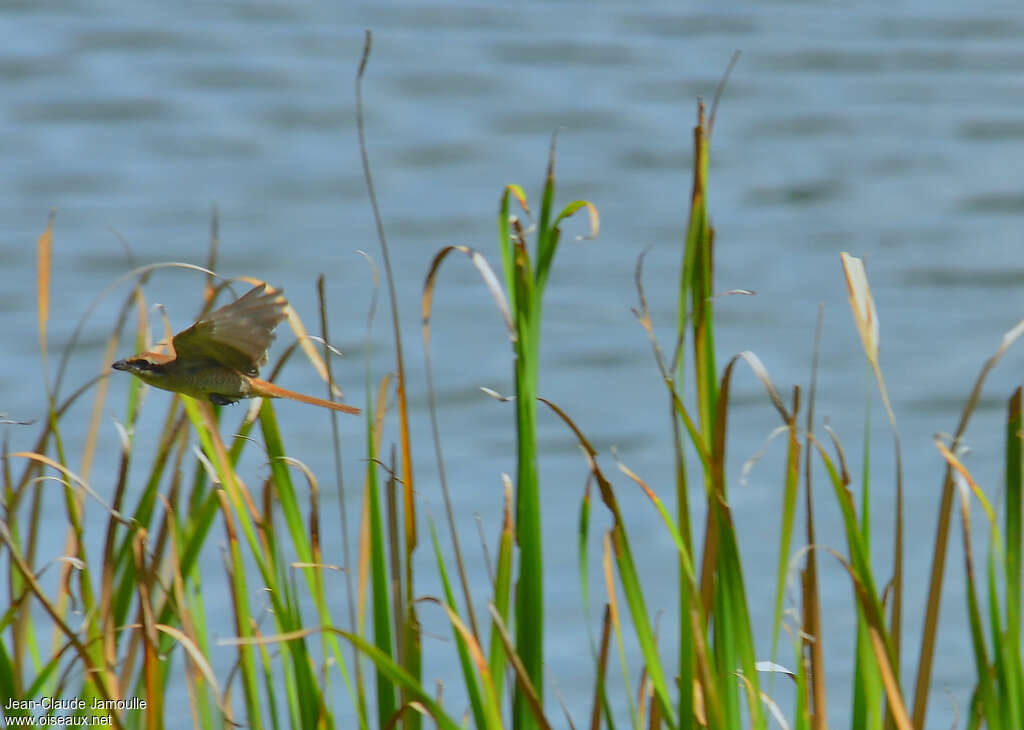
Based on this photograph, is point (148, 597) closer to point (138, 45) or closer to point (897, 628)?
point (897, 628)

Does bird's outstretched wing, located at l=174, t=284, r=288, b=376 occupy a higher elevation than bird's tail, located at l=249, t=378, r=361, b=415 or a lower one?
higher

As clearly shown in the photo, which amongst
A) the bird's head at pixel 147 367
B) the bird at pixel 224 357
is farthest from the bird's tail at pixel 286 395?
the bird's head at pixel 147 367

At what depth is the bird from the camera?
156 centimetres

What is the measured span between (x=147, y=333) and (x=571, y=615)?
8.83 feet

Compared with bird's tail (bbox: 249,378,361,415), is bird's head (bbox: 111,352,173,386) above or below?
above

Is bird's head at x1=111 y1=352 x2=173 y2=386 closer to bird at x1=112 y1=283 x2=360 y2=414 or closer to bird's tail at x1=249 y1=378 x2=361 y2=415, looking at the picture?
bird at x1=112 y1=283 x2=360 y2=414

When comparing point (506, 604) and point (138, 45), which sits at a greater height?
point (138, 45)

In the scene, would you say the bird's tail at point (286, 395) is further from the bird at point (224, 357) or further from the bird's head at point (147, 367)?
the bird's head at point (147, 367)

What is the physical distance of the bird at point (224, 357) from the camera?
1.56 meters

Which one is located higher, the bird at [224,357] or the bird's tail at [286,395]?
the bird at [224,357]

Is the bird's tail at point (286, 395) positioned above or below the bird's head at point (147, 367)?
below

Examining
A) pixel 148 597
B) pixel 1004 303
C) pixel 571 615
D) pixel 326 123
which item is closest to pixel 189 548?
pixel 148 597

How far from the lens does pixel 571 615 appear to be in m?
4.44

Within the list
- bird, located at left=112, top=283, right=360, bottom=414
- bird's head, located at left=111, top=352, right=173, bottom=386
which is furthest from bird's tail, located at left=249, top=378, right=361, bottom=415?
bird's head, located at left=111, top=352, right=173, bottom=386
